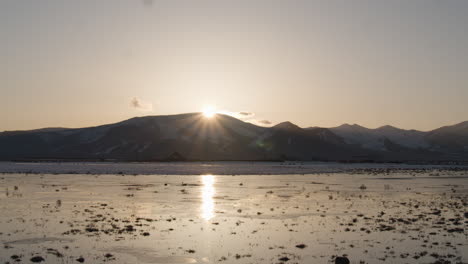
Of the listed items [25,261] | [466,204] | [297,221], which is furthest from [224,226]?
[466,204]

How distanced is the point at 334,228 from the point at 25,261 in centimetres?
1831

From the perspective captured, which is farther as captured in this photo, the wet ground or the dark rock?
the wet ground

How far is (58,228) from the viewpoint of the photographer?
3086cm

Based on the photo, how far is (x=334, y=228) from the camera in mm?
31453

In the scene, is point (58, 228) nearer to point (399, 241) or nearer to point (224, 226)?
point (224, 226)

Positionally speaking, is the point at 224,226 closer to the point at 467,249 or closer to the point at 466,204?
the point at 467,249

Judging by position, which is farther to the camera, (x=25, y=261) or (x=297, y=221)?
(x=297, y=221)

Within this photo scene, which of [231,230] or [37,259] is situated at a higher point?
[231,230]

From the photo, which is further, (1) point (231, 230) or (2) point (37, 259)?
(1) point (231, 230)

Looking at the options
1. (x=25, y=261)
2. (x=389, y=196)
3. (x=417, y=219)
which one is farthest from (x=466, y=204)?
(x=25, y=261)

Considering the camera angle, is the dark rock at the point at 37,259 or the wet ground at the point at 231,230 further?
the wet ground at the point at 231,230

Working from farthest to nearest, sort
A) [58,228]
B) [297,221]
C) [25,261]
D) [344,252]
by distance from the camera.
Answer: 1. [297,221]
2. [58,228]
3. [344,252]
4. [25,261]

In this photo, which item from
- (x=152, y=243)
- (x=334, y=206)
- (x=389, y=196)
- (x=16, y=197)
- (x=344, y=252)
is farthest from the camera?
(x=389, y=196)

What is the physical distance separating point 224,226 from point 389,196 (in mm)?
28667
